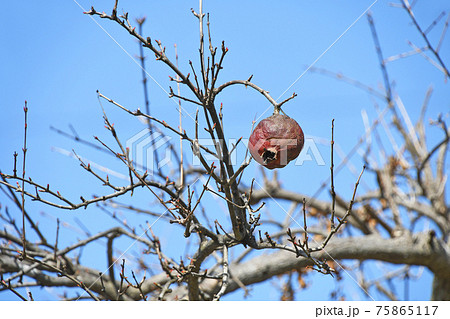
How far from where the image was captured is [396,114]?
5789 millimetres

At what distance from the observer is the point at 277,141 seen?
225 cm

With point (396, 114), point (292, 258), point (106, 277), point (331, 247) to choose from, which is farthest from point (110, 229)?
point (396, 114)

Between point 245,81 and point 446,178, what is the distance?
4.26 m

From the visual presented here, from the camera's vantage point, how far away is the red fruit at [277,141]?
2256 mm

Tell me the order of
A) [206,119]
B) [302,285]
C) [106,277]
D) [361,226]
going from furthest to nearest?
[302,285] < [361,226] < [106,277] < [206,119]

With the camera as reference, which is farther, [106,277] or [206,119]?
[106,277]

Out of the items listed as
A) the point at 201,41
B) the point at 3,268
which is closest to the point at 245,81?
the point at 201,41

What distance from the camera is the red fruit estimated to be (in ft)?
7.40

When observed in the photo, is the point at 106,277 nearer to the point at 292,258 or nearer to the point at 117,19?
the point at 292,258

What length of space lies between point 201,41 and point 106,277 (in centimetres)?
212
